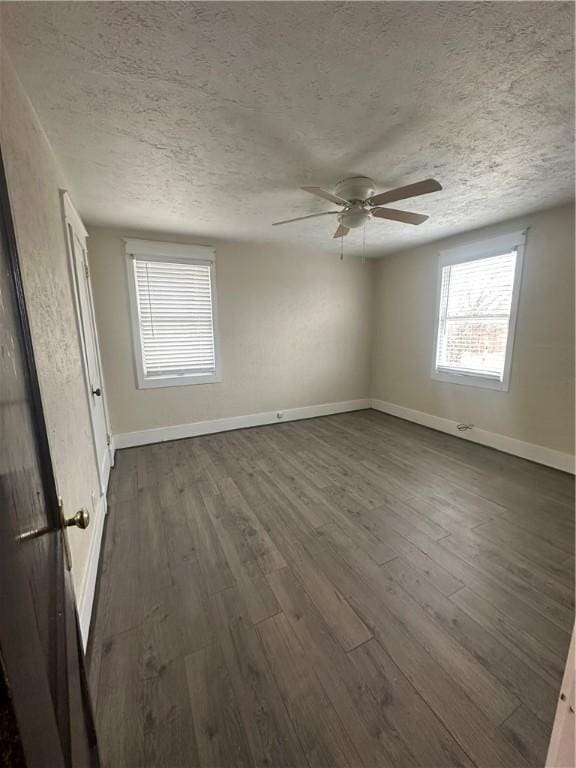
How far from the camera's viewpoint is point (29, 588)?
460 mm

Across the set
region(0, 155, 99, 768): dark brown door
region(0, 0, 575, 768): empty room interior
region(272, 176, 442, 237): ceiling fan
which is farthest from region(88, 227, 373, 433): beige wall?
region(0, 155, 99, 768): dark brown door

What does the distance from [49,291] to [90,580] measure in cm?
154

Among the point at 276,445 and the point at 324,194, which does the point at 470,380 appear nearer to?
the point at 276,445

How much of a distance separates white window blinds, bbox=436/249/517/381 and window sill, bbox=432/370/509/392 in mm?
43

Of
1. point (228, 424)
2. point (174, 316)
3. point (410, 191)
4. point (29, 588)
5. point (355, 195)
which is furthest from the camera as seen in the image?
point (228, 424)

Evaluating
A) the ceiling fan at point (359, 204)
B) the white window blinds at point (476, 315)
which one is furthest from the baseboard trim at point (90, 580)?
the white window blinds at point (476, 315)

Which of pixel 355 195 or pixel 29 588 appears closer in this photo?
pixel 29 588

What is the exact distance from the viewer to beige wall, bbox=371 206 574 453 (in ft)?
9.54

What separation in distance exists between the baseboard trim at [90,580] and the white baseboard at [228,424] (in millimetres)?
1580

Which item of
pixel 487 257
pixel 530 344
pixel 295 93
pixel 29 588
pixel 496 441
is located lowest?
pixel 496 441

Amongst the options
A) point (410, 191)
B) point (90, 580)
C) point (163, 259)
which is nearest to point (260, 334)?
point (163, 259)

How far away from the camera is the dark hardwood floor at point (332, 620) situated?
1082mm

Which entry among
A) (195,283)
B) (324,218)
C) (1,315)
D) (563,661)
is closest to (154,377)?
(195,283)

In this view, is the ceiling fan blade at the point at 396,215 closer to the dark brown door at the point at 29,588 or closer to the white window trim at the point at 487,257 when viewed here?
the white window trim at the point at 487,257
